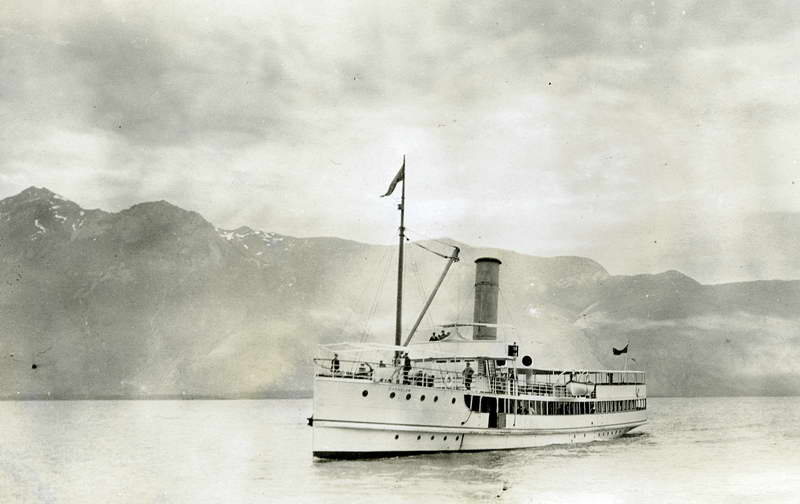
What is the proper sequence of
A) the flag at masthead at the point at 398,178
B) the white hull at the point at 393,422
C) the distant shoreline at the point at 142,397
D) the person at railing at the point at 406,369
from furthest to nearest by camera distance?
the distant shoreline at the point at 142,397 < the flag at masthead at the point at 398,178 < the person at railing at the point at 406,369 < the white hull at the point at 393,422

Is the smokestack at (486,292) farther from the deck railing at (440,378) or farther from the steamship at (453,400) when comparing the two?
the deck railing at (440,378)

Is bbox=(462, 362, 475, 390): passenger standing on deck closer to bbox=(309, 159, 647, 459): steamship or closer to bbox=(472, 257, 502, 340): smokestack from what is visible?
bbox=(309, 159, 647, 459): steamship

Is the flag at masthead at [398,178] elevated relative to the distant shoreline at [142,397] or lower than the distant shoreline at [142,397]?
elevated

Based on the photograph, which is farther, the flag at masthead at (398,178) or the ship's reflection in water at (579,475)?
the flag at masthead at (398,178)

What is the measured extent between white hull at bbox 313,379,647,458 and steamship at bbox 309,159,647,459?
0.12 ft

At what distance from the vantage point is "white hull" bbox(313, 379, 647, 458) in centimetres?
2519

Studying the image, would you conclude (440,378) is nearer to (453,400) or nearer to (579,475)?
(453,400)

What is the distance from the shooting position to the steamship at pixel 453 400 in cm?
2534

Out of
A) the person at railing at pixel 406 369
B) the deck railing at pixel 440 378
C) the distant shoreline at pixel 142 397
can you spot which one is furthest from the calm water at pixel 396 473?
the distant shoreline at pixel 142 397

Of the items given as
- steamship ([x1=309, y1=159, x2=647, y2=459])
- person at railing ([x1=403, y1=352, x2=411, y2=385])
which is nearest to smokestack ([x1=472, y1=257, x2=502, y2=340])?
steamship ([x1=309, y1=159, x2=647, y2=459])

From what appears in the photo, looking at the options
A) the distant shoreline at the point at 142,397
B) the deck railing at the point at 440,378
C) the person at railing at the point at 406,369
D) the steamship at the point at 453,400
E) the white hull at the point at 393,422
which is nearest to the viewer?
the white hull at the point at 393,422

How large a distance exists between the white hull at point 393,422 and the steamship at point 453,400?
4 centimetres

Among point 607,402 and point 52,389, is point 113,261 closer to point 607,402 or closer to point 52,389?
point 52,389

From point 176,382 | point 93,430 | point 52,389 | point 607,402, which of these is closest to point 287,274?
point 176,382
